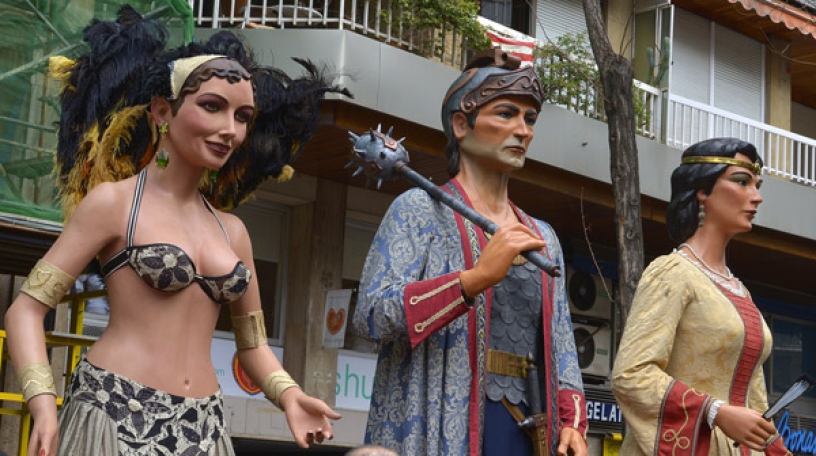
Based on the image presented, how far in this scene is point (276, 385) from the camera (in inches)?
172

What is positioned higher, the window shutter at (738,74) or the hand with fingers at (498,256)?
the window shutter at (738,74)

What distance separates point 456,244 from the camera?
488 cm

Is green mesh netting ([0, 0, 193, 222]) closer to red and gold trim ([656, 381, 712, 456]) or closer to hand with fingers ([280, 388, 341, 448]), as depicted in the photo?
Answer: hand with fingers ([280, 388, 341, 448])

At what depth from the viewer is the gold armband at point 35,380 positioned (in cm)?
392

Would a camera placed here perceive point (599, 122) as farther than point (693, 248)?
Yes

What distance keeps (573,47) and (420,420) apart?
33.4 ft

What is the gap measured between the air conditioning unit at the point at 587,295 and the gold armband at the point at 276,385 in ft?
38.0

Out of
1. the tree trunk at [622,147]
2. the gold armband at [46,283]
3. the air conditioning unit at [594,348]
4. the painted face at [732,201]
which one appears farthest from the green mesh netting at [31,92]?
the air conditioning unit at [594,348]

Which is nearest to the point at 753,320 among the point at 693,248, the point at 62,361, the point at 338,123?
the point at 693,248

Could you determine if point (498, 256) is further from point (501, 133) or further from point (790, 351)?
point (790, 351)

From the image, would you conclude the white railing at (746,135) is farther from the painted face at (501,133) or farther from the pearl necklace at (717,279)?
the painted face at (501,133)

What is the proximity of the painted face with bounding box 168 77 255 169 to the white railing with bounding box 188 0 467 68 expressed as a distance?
7.23m

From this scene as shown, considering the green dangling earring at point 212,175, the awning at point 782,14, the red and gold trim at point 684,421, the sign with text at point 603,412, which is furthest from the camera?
the awning at point 782,14

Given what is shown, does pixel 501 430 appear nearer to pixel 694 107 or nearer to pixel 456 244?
pixel 456 244
